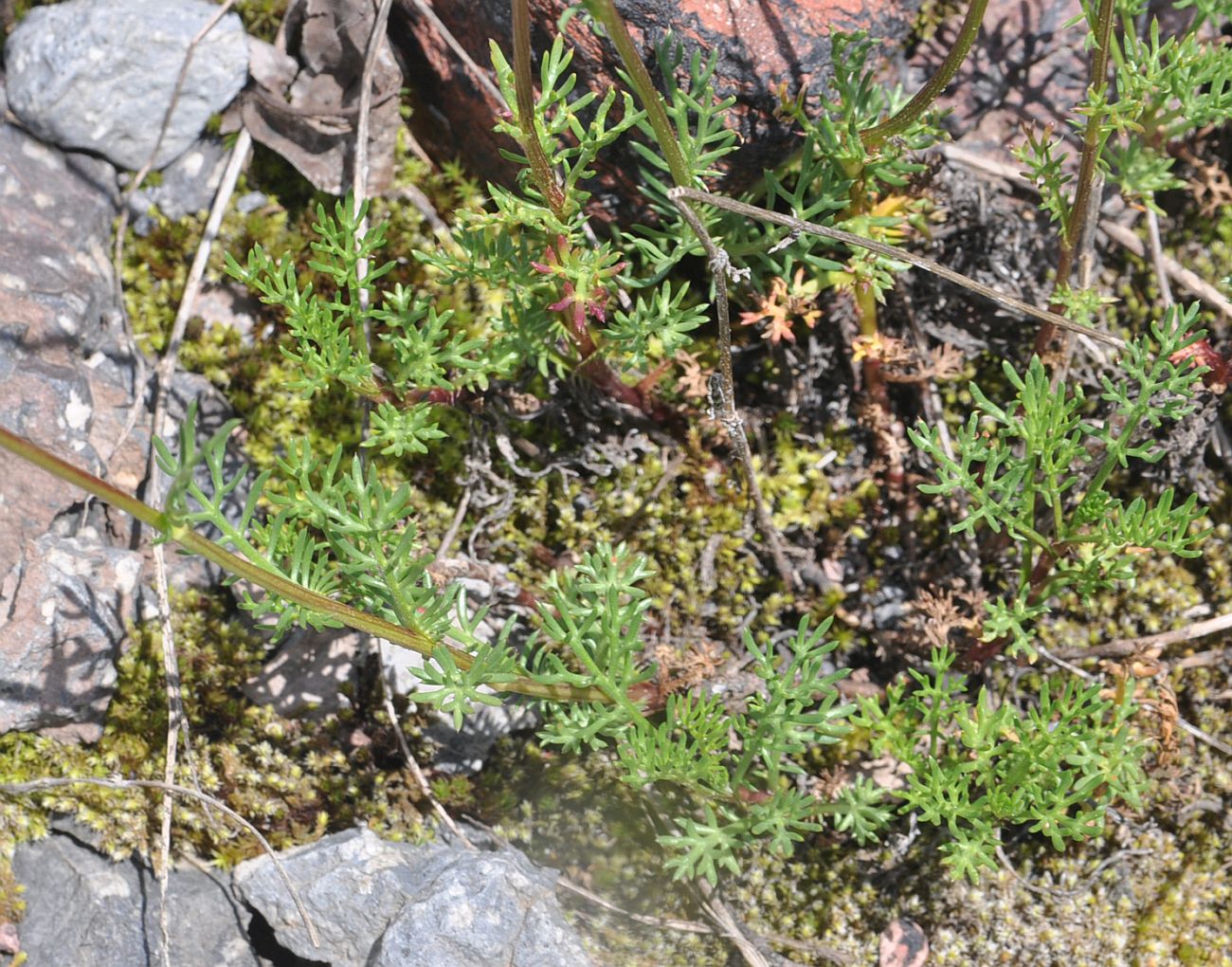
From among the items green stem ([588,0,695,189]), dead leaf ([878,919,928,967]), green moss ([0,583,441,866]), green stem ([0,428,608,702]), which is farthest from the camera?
dead leaf ([878,919,928,967])

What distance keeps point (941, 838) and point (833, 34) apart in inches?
112

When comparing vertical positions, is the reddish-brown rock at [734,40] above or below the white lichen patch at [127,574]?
above

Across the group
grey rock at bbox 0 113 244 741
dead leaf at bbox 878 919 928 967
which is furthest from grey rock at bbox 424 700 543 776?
dead leaf at bbox 878 919 928 967

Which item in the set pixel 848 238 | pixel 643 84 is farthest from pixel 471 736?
pixel 643 84

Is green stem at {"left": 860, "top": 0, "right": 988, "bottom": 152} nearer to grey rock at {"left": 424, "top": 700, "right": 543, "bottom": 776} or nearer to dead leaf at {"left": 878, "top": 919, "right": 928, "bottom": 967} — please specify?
grey rock at {"left": 424, "top": 700, "right": 543, "bottom": 776}

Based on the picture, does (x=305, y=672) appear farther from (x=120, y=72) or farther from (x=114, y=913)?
(x=120, y=72)

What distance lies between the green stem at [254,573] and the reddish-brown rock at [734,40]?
1891mm

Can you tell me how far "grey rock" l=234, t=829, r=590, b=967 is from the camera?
3479mm

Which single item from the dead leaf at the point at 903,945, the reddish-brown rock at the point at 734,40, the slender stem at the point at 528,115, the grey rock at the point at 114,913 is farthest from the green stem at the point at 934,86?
the grey rock at the point at 114,913

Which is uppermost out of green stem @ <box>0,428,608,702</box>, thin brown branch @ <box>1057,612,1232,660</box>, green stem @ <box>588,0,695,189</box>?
green stem @ <box>588,0,695,189</box>

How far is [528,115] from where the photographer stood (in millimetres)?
2645

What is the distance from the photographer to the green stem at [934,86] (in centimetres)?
263

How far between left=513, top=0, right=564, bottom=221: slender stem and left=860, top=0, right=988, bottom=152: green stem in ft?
3.21

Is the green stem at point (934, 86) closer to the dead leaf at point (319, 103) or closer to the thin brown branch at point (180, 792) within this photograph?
the dead leaf at point (319, 103)
